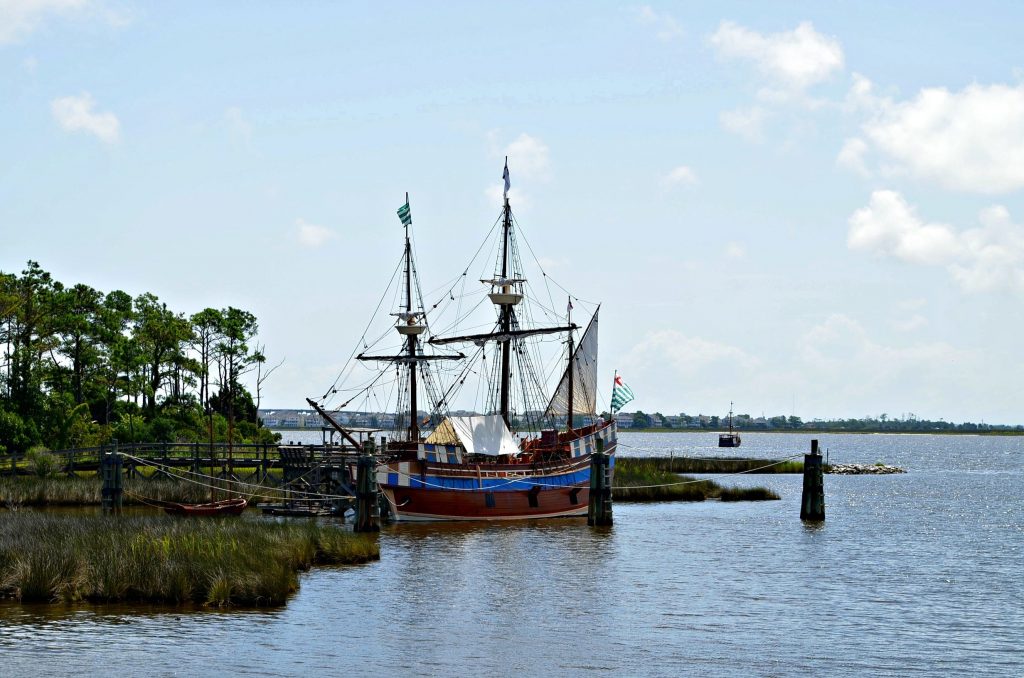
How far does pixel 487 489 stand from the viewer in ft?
208

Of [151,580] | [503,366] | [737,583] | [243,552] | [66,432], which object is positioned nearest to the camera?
[151,580]

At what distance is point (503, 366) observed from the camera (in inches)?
2837

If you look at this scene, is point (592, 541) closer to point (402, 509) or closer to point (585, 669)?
point (402, 509)

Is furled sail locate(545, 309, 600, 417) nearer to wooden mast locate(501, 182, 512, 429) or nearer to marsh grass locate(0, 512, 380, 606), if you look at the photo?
wooden mast locate(501, 182, 512, 429)

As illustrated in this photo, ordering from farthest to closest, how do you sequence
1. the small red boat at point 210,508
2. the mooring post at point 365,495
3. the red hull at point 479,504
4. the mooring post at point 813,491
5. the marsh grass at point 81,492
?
the marsh grass at point 81,492 → the mooring post at point 813,491 → the red hull at point 479,504 → the small red boat at point 210,508 → the mooring post at point 365,495

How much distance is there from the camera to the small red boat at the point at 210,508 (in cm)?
5691

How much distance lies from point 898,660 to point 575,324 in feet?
148

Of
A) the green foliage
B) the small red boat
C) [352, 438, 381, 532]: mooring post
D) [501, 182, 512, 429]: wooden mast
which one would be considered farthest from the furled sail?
the green foliage

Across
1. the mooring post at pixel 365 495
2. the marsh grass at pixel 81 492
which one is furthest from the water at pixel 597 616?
the marsh grass at pixel 81 492

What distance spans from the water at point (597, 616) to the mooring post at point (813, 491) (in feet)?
14.6

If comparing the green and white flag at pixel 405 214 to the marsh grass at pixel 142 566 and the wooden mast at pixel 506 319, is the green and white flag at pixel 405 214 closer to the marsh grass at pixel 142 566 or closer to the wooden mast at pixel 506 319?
the wooden mast at pixel 506 319

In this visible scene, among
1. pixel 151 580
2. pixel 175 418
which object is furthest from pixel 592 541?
pixel 175 418

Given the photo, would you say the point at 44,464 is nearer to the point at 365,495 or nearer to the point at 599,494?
the point at 365,495

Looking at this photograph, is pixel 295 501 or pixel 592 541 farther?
pixel 295 501
